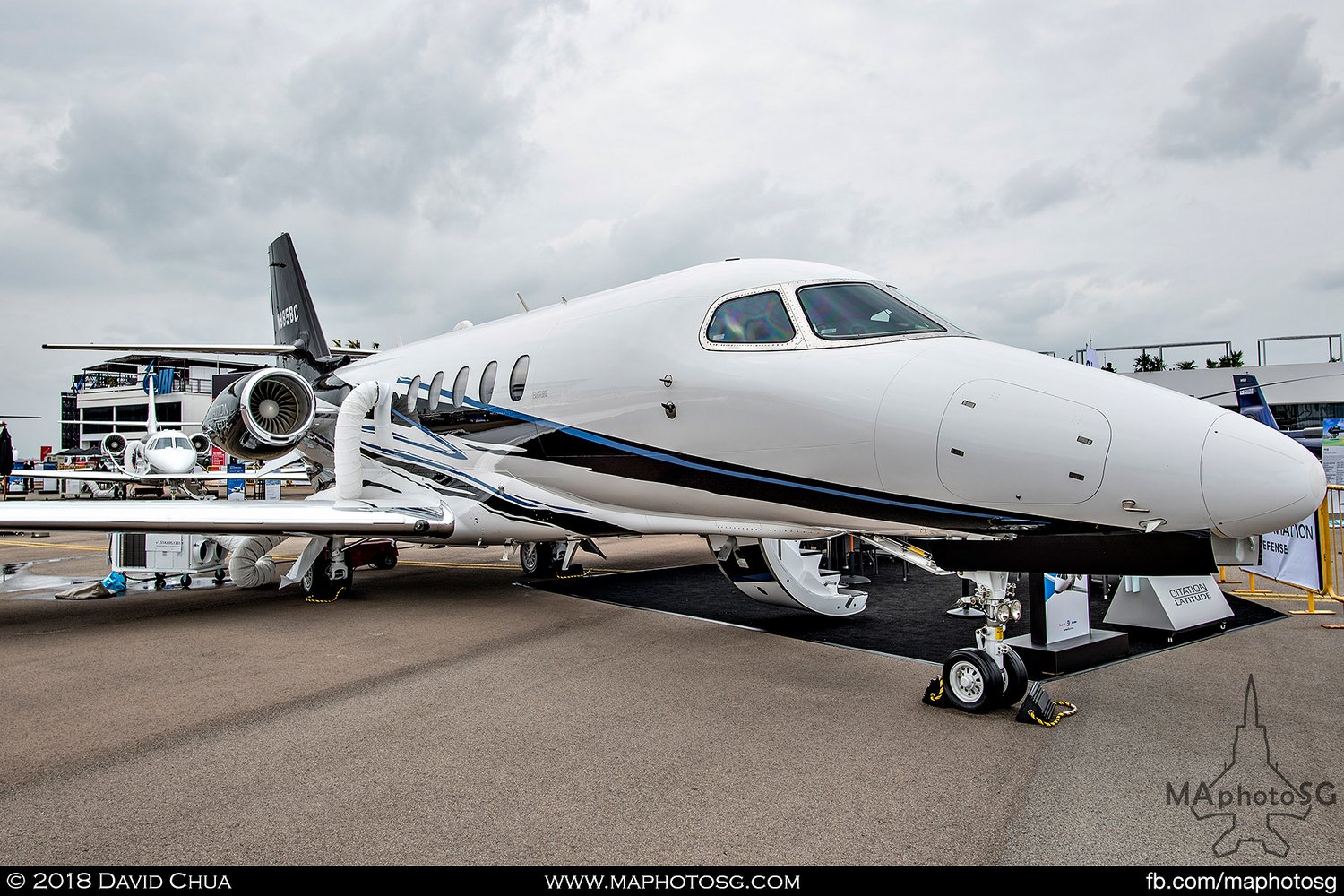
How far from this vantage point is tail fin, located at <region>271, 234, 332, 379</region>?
1437cm

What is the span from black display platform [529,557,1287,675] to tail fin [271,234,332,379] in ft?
19.7

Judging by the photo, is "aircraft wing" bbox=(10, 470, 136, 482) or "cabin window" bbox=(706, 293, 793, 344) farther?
"aircraft wing" bbox=(10, 470, 136, 482)

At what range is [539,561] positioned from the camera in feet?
42.4

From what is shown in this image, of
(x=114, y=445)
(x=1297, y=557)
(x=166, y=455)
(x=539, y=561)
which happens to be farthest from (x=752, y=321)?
→ (x=114, y=445)

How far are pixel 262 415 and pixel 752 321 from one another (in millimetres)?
7778

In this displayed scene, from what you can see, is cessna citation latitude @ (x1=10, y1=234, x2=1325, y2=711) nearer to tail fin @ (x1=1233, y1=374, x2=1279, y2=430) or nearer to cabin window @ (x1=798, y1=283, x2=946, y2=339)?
cabin window @ (x1=798, y1=283, x2=946, y2=339)

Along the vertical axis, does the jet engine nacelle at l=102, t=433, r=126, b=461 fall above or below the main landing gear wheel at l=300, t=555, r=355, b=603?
above

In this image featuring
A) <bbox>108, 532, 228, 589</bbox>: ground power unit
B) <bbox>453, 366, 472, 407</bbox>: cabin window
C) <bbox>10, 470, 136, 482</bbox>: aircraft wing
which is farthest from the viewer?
<bbox>10, 470, 136, 482</bbox>: aircraft wing

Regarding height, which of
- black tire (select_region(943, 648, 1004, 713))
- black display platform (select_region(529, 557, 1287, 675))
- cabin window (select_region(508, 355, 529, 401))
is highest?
cabin window (select_region(508, 355, 529, 401))

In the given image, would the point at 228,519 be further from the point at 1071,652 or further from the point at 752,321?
the point at 1071,652

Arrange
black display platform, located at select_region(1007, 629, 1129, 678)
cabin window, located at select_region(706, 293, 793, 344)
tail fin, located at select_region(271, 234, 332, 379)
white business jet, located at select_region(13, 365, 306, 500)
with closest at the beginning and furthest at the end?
cabin window, located at select_region(706, 293, 793, 344) → black display platform, located at select_region(1007, 629, 1129, 678) → tail fin, located at select_region(271, 234, 332, 379) → white business jet, located at select_region(13, 365, 306, 500)

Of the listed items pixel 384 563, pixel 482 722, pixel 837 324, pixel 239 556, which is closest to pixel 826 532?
pixel 837 324

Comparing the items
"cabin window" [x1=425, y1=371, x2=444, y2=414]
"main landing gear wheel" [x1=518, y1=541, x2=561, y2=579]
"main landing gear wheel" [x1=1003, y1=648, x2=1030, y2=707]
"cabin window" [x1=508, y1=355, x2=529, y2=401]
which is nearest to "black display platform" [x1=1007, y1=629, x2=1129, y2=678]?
"main landing gear wheel" [x1=1003, y1=648, x2=1030, y2=707]
